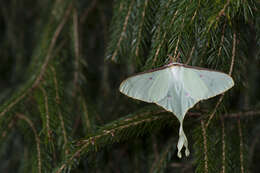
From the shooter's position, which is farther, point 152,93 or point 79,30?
point 79,30

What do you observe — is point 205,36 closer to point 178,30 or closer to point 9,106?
point 178,30

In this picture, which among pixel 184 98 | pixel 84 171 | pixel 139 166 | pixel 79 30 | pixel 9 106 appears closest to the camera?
pixel 184 98

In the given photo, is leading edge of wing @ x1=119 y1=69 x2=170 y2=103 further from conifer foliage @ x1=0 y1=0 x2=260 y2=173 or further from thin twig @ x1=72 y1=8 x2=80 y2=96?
thin twig @ x1=72 y1=8 x2=80 y2=96

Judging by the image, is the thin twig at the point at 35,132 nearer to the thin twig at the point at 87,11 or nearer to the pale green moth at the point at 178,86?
the pale green moth at the point at 178,86

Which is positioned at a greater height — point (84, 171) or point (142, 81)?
point (142, 81)

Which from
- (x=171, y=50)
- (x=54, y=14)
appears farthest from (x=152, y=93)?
(x=54, y=14)

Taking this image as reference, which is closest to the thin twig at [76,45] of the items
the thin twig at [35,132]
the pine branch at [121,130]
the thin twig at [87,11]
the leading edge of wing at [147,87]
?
the thin twig at [87,11]
